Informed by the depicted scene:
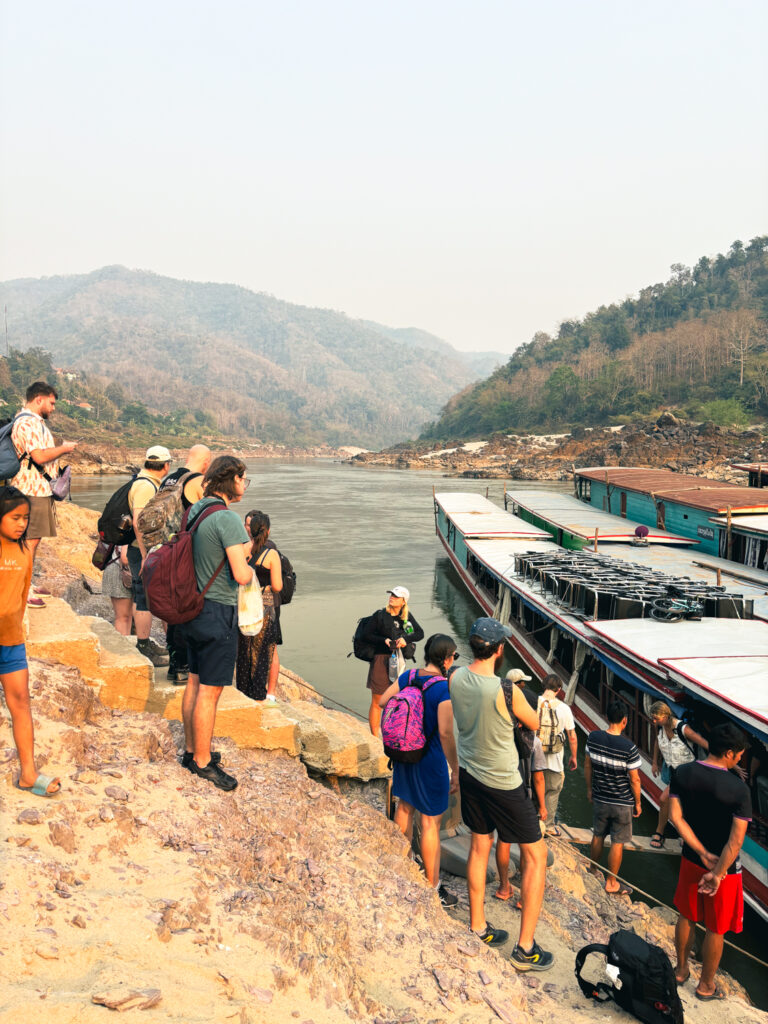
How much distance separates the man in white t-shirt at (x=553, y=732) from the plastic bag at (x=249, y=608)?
337cm

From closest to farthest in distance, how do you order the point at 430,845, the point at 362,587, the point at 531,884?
the point at 531,884 → the point at 430,845 → the point at 362,587

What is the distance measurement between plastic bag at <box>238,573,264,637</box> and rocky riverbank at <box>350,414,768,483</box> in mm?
63022

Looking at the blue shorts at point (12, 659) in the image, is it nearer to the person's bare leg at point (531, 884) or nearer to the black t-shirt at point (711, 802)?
the person's bare leg at point (531, 884)

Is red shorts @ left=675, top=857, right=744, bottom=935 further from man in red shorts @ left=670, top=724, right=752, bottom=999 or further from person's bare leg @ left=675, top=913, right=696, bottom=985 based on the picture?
person's bare leg @ left=675, top=913, right=696, bottom=985

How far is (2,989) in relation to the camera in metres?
2.61

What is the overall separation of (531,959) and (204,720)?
2809mm

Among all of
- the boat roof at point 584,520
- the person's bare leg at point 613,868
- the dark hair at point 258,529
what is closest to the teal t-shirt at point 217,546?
the dark hair at point 258,529

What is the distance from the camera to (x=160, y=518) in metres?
6.10

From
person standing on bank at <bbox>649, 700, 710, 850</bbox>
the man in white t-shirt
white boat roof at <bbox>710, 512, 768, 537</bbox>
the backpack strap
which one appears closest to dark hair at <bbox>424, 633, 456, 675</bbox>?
the backpack strap

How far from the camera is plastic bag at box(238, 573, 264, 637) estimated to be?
17.3ft

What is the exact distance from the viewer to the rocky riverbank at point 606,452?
2744 inches

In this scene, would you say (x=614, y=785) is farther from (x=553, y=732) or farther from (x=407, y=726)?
(x=407, y=726)

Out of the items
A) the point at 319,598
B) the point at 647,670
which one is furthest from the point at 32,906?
the point at 319,598

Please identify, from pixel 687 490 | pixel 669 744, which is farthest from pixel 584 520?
pixel 669 744
